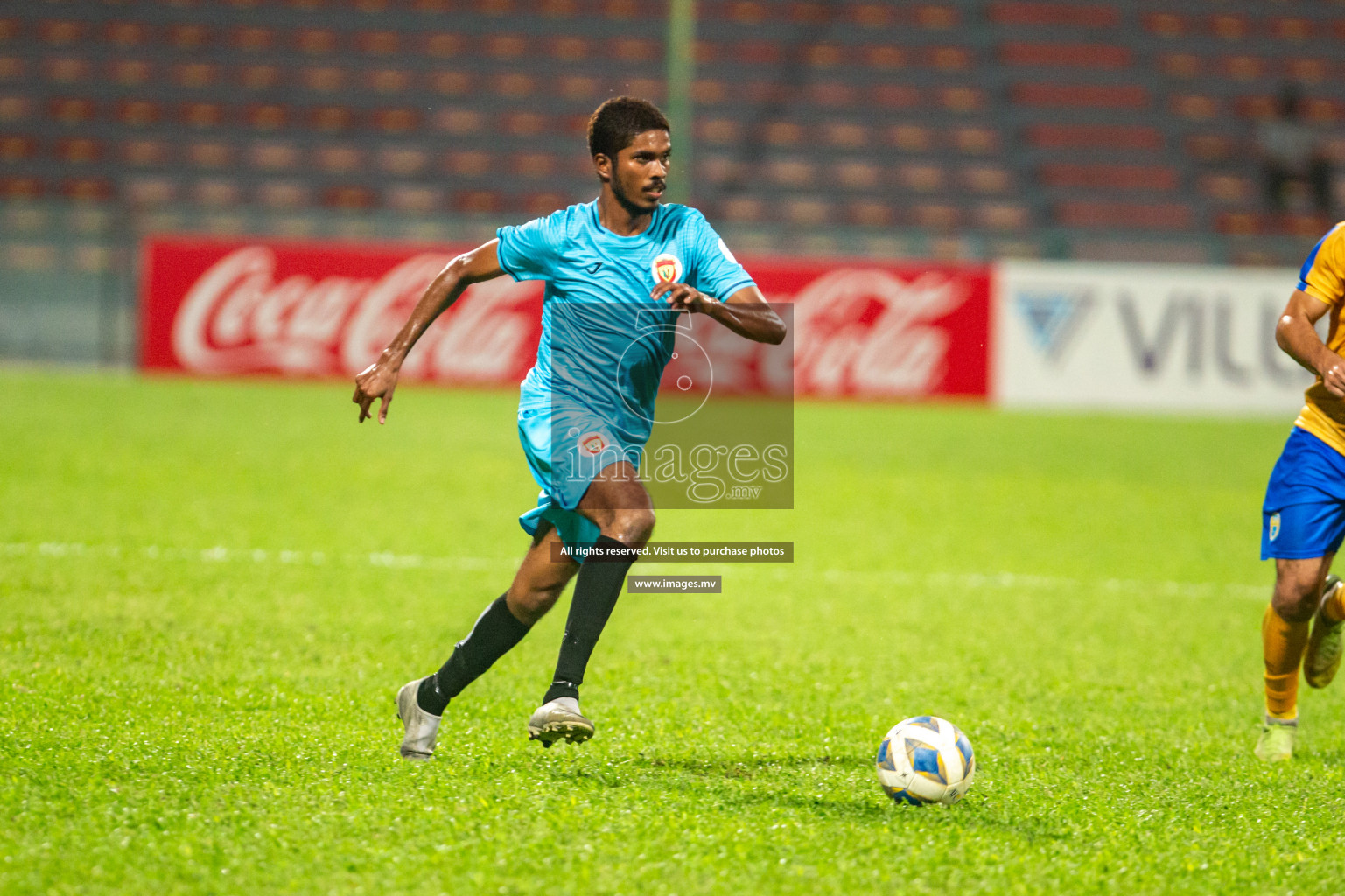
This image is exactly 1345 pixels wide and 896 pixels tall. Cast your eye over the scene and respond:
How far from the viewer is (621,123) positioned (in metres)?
3.95

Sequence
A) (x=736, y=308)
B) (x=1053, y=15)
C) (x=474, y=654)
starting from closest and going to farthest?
(x=736, y=308)
(x=474, y=654)
(x=1053, y=15)

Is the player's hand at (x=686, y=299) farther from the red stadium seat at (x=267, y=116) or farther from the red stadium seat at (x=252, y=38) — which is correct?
the red stadium seat at (x=252, y=38)

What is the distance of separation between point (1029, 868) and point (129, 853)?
2134mm

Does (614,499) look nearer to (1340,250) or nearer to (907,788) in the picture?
(907,788)

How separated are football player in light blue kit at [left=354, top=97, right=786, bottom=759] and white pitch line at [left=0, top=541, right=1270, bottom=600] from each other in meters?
3.66

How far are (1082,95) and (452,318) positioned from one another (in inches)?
555

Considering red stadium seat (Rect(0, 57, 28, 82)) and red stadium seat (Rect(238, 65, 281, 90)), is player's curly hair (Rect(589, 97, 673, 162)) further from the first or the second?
red stadium seat (Rect(0, 57, 28, 82))

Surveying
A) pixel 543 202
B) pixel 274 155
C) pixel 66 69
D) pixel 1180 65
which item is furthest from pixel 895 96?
pixel 66 69

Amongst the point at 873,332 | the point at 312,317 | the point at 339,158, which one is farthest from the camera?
the point at 339,158

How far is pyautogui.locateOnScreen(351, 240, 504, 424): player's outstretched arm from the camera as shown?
12.9 ft

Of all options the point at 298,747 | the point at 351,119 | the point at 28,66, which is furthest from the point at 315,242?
the point at 298,747

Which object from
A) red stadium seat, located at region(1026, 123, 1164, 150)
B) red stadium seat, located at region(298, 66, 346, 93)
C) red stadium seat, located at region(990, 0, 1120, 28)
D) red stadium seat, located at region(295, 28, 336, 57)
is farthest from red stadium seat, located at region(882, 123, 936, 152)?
red stadium seat, located at region(295, 28, 336, 57)

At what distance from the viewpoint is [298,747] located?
4008mm

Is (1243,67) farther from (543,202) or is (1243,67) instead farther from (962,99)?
(543,202)
